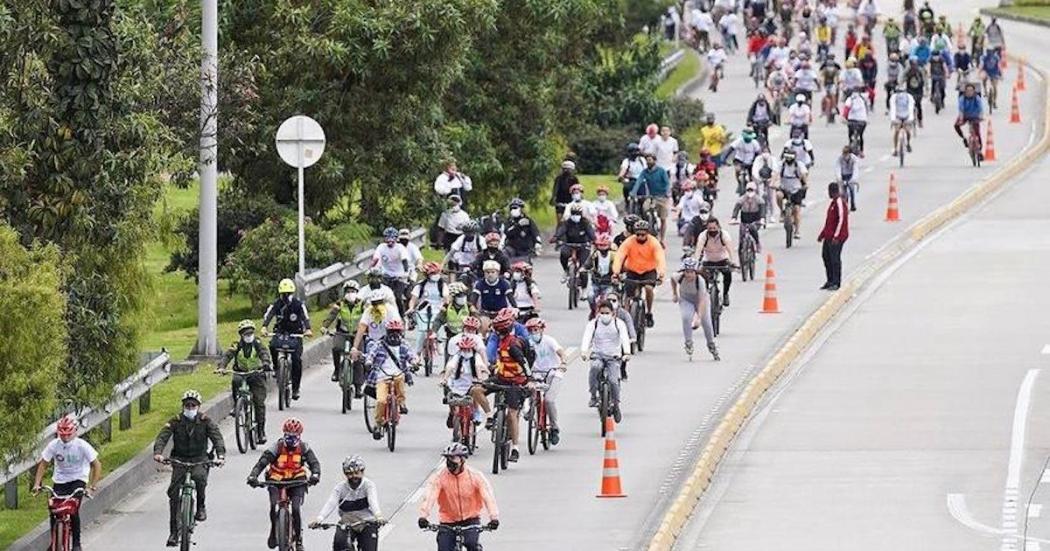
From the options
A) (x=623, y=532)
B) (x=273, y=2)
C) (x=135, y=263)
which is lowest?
(x=623, y=532)

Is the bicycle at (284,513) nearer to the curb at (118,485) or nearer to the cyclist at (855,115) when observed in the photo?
the curb at (118,485)

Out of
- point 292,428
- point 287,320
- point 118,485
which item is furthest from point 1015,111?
point 292,428

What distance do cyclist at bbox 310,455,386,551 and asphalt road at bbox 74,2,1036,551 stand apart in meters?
2.59

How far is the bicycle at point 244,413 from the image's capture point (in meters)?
31.8

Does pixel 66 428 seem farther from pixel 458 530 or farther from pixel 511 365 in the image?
pixel 511 365

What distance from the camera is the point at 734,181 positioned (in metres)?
60.8

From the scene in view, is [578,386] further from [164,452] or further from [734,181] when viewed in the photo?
[734,181]

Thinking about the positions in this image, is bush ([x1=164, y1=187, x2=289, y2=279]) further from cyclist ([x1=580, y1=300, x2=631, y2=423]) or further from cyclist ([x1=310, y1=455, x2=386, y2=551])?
cyclist ([x1=310, y1=455, x2=386, y2=551])

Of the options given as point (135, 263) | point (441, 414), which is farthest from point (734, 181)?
point (135, 263)

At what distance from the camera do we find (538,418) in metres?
32.0

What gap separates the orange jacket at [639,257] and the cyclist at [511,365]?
7.02 metres

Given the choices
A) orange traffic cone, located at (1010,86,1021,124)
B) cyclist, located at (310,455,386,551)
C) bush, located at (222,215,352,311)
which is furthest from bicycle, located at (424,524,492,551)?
orange traffic cone, located at (1010,86,1021,124)

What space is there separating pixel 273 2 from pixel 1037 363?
42.7ft

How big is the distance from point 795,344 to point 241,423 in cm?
978
